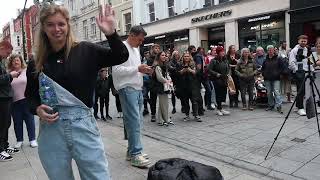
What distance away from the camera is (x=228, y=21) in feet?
67.5

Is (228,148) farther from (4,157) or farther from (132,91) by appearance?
(4,157)

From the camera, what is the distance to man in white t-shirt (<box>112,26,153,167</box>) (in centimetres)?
513

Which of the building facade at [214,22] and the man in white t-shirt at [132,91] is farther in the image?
the building facade at [214,22]

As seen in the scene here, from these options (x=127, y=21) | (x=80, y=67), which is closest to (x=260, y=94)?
(x=80, y=67)

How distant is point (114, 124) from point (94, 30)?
89.1ft

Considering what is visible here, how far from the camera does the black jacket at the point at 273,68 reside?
9.52m

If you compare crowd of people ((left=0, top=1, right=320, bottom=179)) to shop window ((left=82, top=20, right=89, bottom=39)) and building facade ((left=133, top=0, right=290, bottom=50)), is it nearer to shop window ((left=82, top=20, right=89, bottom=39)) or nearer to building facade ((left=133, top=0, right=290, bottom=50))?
building facade ((left=133, top=0, right=290, bottom=50))

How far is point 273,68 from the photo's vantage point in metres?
9.57

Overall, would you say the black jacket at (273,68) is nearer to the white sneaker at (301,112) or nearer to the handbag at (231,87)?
the handbag at (231,87)

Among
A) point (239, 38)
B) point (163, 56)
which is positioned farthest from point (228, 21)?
point (163, 56)

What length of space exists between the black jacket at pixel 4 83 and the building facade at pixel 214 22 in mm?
14196

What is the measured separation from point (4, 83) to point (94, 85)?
3829mm

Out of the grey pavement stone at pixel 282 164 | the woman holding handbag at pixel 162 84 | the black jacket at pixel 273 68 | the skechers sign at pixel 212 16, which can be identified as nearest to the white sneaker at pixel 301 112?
the black jacket at pixel 273 68

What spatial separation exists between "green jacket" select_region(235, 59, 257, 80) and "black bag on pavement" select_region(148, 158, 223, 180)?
23.0ft
